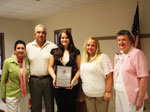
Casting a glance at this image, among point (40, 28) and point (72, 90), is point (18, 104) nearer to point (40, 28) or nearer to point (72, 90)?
point (72, 90)

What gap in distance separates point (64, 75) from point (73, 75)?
13 cm

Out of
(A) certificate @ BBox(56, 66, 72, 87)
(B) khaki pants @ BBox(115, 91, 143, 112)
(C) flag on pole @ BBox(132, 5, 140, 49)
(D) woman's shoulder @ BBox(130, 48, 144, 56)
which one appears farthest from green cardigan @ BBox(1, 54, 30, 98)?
(C) flag on pole @ BBox(132, 5, 140, 49)

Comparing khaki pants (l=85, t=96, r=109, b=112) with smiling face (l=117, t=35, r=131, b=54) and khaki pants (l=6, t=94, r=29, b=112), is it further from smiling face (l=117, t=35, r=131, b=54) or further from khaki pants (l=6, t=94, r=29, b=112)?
khaki pants (l=6, t=94, r=29, b=112)

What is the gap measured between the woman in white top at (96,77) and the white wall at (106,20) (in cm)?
219

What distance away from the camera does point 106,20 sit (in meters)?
4.26

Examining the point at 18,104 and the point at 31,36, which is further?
the point at 31,36

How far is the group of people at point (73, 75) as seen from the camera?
1.65 metres

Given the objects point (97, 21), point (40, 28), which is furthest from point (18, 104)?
point (97, 21)

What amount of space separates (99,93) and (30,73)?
41.7 inches

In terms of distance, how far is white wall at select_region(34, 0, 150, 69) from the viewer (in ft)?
11.6

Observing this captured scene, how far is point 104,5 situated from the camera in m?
4.28

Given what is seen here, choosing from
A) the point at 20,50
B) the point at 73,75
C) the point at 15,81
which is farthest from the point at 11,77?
the point at 73,75

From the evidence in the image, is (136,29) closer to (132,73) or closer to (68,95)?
(132,73)

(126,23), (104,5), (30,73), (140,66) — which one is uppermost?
(104,5)
